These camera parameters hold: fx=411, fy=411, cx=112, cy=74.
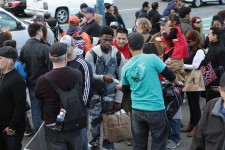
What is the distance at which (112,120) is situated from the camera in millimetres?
5695

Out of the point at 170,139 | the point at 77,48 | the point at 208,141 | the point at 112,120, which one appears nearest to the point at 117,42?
the point at 77,48

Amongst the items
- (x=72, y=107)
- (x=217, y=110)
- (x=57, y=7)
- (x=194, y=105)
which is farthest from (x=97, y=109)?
(x=57, y=7)

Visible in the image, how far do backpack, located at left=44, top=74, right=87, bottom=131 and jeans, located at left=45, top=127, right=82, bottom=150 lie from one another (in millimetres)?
93

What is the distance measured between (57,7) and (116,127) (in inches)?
565

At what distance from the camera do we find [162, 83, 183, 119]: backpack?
565 centimetres

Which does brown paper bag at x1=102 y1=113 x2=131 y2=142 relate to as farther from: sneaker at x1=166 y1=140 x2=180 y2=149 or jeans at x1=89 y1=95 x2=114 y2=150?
sneaker at x1=166 y1=140 x2=180 y2=149

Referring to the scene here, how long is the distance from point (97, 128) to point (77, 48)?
3.90ft

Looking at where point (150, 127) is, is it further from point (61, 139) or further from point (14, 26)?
point (14, 26)

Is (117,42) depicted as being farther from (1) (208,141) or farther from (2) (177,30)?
(1) (208,141)

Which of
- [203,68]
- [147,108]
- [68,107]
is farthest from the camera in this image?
[203,68]

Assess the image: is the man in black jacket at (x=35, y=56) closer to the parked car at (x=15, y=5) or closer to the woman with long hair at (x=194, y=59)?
the woman with long hair at (x=194, y=59)

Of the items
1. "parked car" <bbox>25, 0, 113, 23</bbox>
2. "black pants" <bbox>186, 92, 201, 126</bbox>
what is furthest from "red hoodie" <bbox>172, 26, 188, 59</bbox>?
"parked car" <bbox>25, 0, 113, 23</bbox>

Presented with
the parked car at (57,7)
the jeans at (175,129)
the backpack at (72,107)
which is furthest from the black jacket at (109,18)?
the parked car at (57,7)

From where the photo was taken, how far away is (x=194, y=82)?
6.26 meters
